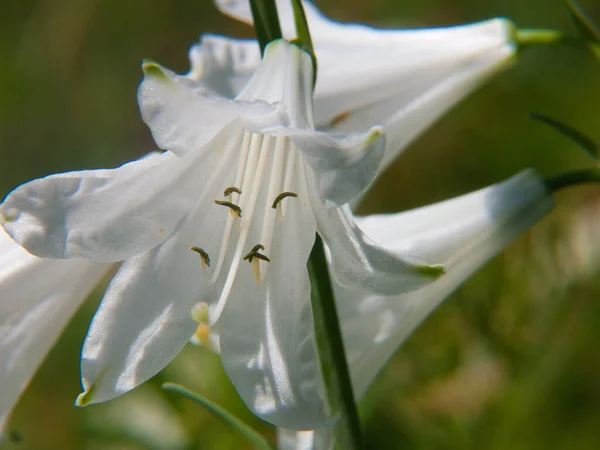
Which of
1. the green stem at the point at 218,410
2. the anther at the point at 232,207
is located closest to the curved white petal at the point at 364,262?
the anther at the point at 232,207

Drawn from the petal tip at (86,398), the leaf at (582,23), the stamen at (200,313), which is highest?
the leaf at (582,23)

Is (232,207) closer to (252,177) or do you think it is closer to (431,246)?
(252,177)

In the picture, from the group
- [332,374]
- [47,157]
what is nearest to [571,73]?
[47,157]

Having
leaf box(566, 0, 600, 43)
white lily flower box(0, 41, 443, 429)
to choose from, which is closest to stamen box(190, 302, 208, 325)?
white lily flower box(0, 41, 443, 429)

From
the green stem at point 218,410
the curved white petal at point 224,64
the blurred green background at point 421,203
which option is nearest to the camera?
the green stem at point 218,410

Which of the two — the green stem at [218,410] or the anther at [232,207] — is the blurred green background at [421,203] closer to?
the green stem at [218,410]

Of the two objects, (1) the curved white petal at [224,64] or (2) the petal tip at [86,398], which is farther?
(1) the curved white petal at [224,64]

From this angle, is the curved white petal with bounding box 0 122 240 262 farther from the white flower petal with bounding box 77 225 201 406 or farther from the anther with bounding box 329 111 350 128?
the anther with bounding box 329 111 350 128
